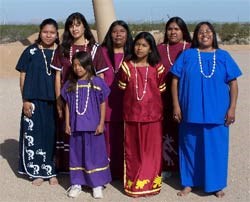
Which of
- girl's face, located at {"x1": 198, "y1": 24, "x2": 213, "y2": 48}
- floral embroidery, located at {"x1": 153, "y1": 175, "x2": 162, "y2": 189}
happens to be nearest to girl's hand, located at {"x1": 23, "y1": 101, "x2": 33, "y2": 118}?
floral embroidery, located at {"x1": 153, "y1": 175, "x2": 162, "y2": 189}

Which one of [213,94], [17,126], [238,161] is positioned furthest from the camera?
[17,126]

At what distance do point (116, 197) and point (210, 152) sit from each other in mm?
1121

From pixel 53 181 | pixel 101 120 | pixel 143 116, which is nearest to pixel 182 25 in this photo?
pixel 143 116

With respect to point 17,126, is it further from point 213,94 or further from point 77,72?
point 213,94

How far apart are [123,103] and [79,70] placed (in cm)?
60

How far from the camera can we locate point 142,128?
5434 millimetres

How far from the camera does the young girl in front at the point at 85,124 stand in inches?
209

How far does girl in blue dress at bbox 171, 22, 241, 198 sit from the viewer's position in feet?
17.2

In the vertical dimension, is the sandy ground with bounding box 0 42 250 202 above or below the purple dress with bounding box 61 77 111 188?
below

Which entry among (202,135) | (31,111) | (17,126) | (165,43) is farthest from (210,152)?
(17,126)

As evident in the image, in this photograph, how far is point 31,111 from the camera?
581 cm

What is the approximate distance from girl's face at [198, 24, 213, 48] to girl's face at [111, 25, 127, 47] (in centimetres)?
85

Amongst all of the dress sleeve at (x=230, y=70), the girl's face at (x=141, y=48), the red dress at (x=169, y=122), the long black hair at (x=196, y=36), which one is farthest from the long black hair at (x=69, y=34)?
the dress sleeve at (x=230, y=70)

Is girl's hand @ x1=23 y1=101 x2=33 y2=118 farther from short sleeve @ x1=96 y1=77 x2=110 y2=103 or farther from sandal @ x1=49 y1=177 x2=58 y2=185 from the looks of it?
short sleeve @ x1=96 y1=77 x2=110 y2=103
